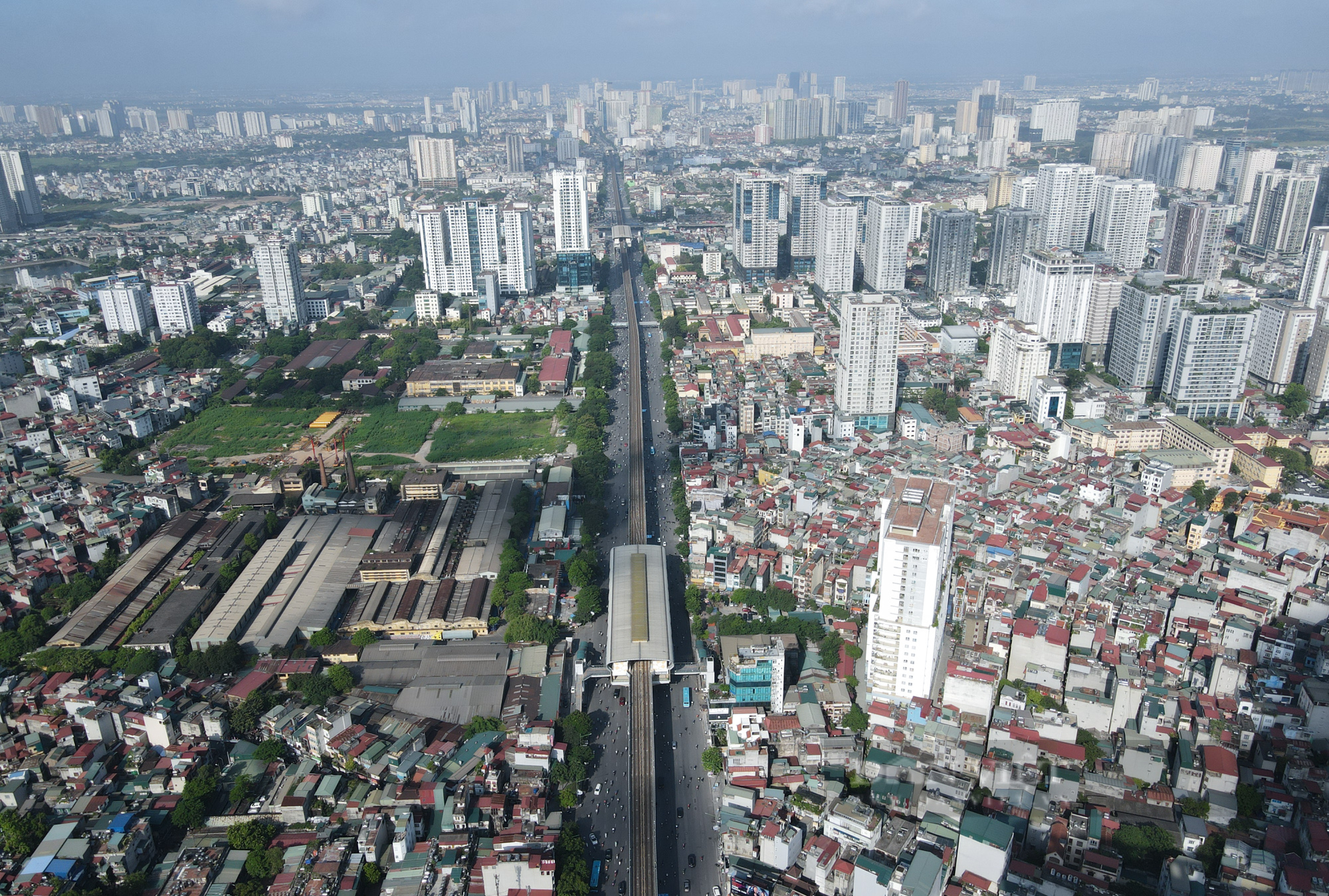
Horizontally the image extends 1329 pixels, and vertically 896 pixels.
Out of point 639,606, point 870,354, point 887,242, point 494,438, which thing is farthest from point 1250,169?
Result: point 639,606

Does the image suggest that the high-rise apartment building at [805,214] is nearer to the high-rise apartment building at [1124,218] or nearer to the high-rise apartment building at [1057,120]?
the high-rise apartment building at [1124,218]

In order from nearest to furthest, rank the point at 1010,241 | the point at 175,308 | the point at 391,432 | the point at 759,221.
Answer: the point at 391,432, the point at 175,308, the point at 1010,241, the point at 759,221

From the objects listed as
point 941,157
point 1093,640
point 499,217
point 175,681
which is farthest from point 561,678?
point 941,157

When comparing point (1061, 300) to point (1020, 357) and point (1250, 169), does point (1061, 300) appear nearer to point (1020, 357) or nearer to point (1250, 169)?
point (1020, 357)

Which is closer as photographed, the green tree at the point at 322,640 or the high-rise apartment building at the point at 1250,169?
the green tree at the point at 322,640

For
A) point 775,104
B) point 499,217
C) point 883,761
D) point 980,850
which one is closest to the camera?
point 980,850

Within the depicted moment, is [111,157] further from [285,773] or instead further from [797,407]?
[285,773]

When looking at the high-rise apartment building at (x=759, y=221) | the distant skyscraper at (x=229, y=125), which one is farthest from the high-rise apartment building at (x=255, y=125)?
the high-rise apartment building at (x=759, y=221)
